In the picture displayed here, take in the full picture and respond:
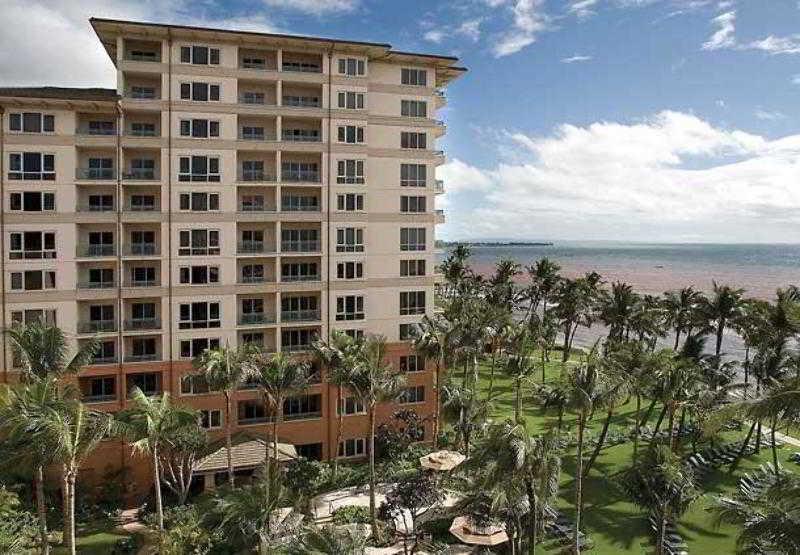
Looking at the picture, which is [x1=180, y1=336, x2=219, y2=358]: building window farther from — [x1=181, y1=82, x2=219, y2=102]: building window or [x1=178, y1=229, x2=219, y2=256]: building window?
[x1=181, y1=82, x2=219, y2=102]: building window

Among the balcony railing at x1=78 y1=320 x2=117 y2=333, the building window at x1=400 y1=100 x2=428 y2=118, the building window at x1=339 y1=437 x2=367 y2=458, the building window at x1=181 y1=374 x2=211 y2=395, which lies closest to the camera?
the balcony railing at x1=78 y1=320 x2=117 y2=333

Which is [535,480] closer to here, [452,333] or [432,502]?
[432,502]

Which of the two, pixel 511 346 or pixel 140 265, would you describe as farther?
pixel 511 346

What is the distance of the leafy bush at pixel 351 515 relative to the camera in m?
32.1

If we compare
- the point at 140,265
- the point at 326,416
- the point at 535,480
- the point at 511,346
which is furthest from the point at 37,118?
the point at 511,346

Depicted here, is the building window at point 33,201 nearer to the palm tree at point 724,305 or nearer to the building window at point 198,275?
the building window at point 198,275

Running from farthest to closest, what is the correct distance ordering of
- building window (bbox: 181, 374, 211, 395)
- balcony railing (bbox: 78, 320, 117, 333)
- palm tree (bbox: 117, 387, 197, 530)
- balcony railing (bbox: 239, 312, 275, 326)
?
balcony railing (bbox: 239, 312, 275, 326) < building window (bbox: 181, 374, 211, 395) < balcony railing (bbox: 78, 320, 117, 333) < palm tree (bbox: 117, 387, 197, 530)

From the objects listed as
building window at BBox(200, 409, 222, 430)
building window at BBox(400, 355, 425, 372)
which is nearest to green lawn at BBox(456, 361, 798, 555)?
building window at BBox(400, 355, 425, 372)

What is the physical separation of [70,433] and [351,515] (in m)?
16.8

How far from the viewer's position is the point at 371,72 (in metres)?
41.8

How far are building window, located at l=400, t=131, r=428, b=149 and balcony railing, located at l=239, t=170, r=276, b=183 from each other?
1012 cm

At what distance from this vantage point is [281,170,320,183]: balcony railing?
40728 millimetres

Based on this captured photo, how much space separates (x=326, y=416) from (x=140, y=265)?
16.7m

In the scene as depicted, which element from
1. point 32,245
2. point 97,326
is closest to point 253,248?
point 97,326
